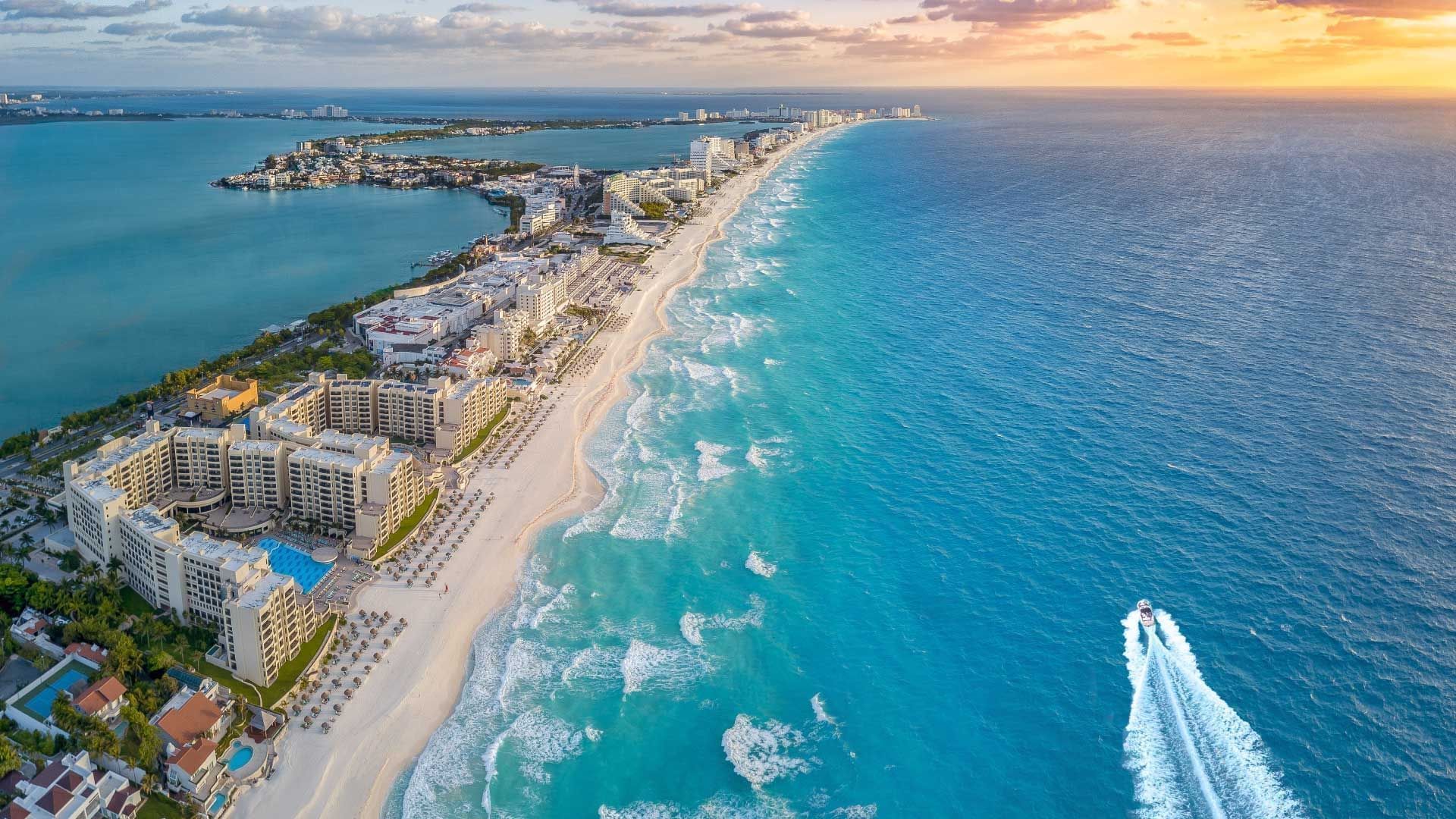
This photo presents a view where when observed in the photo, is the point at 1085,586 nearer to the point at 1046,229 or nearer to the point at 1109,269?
the point at 1109,269

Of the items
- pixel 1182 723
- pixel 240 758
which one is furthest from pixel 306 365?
pixel 1182 723

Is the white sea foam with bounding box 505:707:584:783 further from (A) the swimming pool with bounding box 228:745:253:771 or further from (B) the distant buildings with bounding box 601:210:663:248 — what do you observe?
(B) the distant buildings with bounding box 601:210:663:248

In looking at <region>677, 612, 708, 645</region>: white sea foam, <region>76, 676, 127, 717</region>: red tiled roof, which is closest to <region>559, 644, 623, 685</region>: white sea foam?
<region>677, 612, 708, 645</region>: white sea foam

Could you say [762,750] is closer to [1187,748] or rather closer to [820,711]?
[820,711]

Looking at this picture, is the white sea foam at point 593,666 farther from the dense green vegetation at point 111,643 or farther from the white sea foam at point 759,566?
the dense green vegetation at point 111,643

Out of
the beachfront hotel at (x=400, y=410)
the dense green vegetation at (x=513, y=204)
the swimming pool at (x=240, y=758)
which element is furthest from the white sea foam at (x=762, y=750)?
the dense green vegetation at (x=513, y=204)

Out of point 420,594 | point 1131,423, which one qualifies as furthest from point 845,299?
point 420,594

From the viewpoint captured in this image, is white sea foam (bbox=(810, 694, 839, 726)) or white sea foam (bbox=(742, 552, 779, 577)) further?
white sea foam (bbox=(742, 552, 779, 577))
